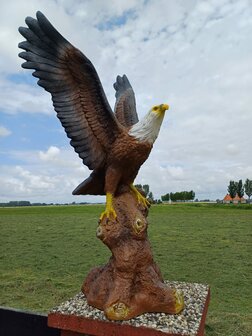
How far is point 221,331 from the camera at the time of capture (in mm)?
4141

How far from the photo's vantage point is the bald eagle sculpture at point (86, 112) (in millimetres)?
3125

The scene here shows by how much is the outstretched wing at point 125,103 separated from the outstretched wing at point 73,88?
0.61m

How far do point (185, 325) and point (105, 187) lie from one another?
151 cm

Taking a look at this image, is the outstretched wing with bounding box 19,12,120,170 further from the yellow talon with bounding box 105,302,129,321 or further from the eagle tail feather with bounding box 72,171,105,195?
the yellow talon with bounding box 105,302,129,321

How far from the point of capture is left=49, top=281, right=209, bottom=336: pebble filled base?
2.99m

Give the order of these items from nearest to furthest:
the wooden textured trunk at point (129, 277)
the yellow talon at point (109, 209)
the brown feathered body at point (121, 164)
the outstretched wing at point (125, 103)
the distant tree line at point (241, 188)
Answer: the wooden textured trunk at point (129, 277) < the brown feathered body at point (121, 164) < the yellow talon at point (109, 209) < the outstretched wing at point (125, 103) < the distant tree line at point (241, 188)

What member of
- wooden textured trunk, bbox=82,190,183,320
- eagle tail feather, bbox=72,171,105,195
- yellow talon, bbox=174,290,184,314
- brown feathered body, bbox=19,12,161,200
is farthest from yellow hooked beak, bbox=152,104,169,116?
yellow talon, bbox=174,290,184,314

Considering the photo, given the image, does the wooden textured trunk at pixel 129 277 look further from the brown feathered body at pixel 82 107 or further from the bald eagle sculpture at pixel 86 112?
the brown feathered body at pixel 82 107

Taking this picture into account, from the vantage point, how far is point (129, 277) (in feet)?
11.0

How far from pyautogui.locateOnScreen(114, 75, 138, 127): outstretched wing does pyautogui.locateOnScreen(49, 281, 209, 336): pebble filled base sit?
79.5 inches

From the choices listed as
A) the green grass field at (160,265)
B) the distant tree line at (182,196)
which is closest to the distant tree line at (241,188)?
the distant tree line at (182,196)

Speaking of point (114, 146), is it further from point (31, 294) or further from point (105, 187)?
point (31, 294)

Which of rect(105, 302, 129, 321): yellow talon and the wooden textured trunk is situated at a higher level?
the wooden textured trunk

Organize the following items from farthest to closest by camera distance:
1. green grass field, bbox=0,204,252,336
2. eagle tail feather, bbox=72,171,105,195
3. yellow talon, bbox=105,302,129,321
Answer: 1. green grass field, bbox=0,204,252,336
2. eagle tail feather, bbox=72,171,105,195
3. yellow talon, bbox=105,302,129,321
